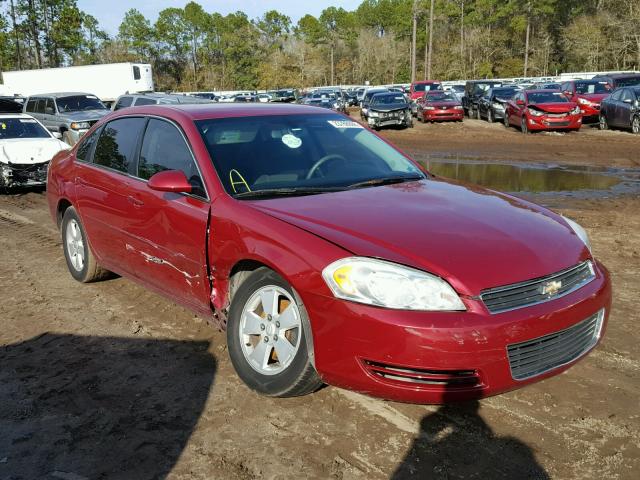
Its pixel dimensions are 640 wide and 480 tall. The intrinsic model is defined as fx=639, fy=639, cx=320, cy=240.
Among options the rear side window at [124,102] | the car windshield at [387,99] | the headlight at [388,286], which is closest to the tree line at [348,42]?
→ the car windshield at [387,99]

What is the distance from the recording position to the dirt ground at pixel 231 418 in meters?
2.95

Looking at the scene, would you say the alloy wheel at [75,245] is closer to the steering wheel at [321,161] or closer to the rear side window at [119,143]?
the rear side window at [119,143]

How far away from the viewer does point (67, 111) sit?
19.7 m

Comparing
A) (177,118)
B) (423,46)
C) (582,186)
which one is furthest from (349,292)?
(423,46)

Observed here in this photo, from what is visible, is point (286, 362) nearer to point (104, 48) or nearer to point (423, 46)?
point (423, 46)

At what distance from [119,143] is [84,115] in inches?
608

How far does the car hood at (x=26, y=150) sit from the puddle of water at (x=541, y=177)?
8.08m

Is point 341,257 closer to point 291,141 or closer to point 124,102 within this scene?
point 291,141

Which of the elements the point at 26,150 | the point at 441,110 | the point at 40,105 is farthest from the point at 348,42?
the point at 26,150

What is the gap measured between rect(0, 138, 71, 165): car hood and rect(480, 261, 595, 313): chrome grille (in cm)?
1138

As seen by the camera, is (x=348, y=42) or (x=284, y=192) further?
(x=348, y=42)

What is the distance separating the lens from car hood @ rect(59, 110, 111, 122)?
18828 mm

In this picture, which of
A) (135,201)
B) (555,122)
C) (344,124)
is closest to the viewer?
(135,201)

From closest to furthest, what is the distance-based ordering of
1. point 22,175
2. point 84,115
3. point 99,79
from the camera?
1. point 22,175
2. point 84,115
3. point 99,79
